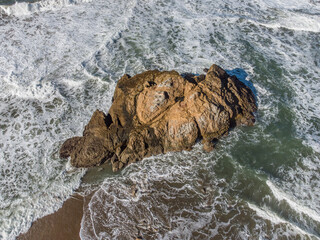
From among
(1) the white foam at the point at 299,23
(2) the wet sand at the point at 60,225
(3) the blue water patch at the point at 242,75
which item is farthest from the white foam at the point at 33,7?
(2) the wet sand at the point at 60,225

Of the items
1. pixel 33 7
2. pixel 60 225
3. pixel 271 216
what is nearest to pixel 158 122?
pixel 60 225

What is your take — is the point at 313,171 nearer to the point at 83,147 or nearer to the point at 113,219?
the point at 113,219

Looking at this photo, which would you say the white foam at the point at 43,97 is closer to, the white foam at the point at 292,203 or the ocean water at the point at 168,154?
the ocean water at the point at 168,154

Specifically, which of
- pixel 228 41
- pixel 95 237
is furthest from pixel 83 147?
pixel 228 41

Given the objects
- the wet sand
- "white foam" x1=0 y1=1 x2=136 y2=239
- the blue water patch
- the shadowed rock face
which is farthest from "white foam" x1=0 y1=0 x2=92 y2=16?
the wet sand

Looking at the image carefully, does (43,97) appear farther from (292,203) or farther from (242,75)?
(292,203)

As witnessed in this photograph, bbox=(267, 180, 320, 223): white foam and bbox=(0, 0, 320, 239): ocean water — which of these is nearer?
bbox=(267, 180, 320, 223): white foam

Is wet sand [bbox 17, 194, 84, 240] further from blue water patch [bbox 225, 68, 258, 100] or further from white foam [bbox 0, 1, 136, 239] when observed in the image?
blue water patch [bbox 225, 68, 258, 100]
